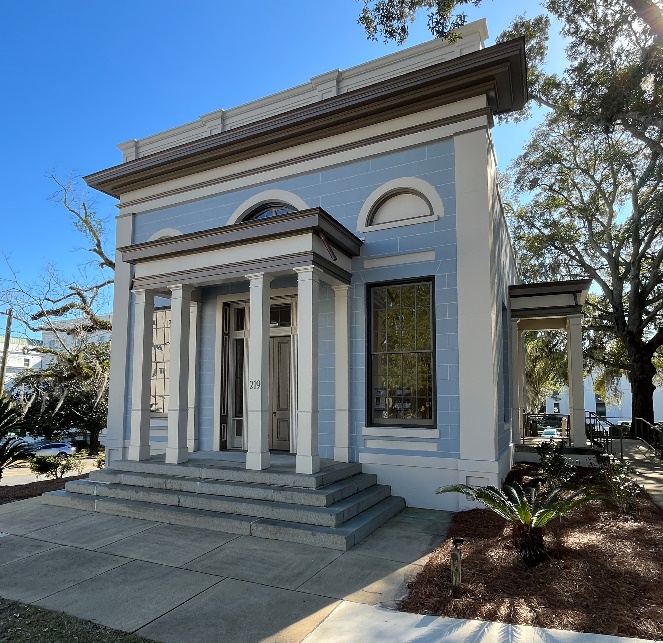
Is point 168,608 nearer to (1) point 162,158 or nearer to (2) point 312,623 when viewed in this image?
(2) point 312,623

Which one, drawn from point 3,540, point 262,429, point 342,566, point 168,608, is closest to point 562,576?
point 342,566

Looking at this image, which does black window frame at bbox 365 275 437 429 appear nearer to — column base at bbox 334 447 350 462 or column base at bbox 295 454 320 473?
column base at bbox 334 447 350 462

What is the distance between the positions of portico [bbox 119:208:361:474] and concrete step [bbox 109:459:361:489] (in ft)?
0.58

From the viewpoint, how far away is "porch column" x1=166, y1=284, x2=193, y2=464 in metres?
8.30

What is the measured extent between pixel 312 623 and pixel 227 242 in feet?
18.8

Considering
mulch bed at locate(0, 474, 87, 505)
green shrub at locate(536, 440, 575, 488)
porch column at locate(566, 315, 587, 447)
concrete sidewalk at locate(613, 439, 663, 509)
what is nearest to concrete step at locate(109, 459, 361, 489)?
mulch bed at locate(0, 474, 87, 505)

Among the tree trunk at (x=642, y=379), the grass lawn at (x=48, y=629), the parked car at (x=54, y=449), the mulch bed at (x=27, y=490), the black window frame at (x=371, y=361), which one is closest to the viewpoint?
the grass lawn at (x=48, y=629)

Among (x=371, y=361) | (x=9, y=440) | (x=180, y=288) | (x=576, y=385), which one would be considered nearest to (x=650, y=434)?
(x=576, y=385)

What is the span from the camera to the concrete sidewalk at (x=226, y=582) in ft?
13.0

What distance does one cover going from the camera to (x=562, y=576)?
4672 millimetres

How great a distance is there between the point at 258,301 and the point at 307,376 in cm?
144

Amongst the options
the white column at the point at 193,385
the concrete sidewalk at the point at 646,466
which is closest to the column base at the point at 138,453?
the white column at the point at 193,385

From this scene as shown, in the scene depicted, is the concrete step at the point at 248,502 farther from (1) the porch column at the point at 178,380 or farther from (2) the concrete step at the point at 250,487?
(1) the porch column at the point at 178,380

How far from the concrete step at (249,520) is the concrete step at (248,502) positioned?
83 millimetres
